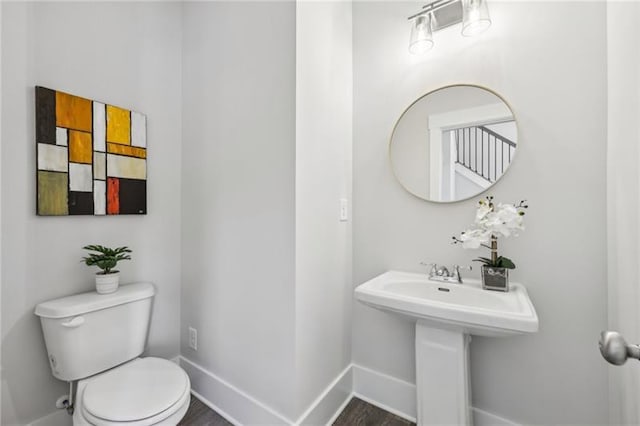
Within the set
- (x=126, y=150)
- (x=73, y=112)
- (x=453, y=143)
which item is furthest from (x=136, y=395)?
(x=453, y=143)

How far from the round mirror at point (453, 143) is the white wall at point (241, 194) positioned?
0.70 m

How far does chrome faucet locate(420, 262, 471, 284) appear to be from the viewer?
4.39 feet

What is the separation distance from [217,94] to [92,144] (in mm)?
682

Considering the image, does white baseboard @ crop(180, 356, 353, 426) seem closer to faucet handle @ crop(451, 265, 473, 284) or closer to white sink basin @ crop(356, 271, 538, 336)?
white sink basin @ crop(356, 271, 538, 336)

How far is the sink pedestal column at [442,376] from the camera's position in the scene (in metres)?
1.15

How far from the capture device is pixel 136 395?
42.9 inches

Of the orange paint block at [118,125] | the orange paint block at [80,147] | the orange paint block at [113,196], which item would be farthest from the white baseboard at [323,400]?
the orange paint block at [118,125]

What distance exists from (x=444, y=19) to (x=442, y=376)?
5.66 ft

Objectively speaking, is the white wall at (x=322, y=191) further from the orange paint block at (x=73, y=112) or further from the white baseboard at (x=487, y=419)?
the orange paint block at (x=73, y=112)

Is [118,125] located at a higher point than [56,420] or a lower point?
higher

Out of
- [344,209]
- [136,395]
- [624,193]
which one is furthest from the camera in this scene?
[344,209]

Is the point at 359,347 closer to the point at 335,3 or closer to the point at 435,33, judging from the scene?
the point at 435,33

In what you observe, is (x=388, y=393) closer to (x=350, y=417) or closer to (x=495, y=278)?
(x=350, y=417)

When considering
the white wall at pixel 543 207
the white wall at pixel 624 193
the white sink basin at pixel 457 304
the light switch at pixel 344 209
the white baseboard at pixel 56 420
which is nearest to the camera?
the white wall at pixel 624 193
